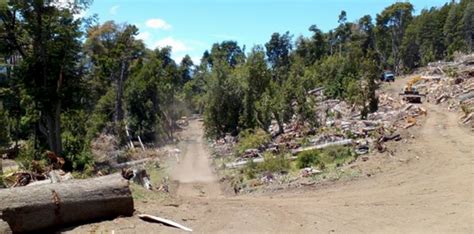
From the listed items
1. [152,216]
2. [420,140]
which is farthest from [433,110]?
[152,216]

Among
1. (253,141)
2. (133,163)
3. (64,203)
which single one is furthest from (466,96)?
(64,203)

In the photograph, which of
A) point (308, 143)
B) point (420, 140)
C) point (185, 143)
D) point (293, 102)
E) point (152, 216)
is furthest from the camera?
point (185, 143)

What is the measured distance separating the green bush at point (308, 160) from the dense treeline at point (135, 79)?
10.0 meters

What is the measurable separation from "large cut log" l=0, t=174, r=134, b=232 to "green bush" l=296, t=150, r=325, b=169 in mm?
12116

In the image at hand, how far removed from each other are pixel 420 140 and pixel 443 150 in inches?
83.9

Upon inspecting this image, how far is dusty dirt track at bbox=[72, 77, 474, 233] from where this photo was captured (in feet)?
27.6

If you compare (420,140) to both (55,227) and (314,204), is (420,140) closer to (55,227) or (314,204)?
(314,204)

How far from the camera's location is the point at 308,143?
2412cm

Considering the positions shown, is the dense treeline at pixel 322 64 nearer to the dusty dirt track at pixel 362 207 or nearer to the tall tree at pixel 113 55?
the tall tree at pixel 113 55

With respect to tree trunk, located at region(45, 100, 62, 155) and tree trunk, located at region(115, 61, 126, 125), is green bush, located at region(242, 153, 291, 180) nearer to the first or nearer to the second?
tree trunk, located at region(45, 100, 62, 155)

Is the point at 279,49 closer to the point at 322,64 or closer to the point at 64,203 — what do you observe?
the point at 322,64

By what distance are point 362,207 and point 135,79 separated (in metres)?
35.5

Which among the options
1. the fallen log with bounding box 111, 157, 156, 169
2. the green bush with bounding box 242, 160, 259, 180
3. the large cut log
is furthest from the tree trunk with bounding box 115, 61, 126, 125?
the large cut log

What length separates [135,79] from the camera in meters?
43.6
